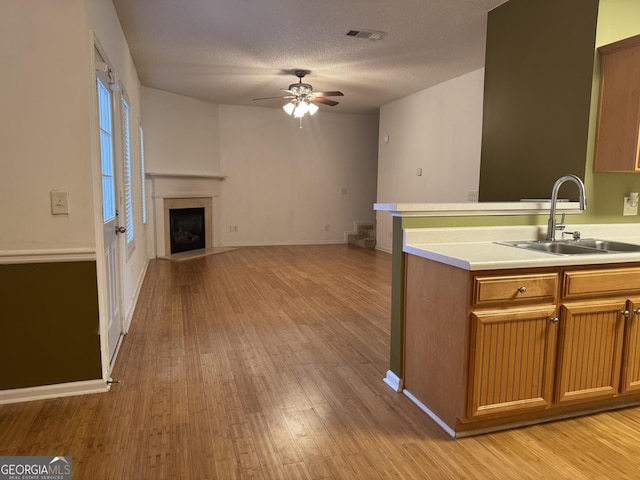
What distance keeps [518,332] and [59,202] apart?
2380 millimetres

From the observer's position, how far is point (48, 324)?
7.85 ft

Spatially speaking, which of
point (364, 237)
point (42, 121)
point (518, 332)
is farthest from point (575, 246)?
point (364, 237)

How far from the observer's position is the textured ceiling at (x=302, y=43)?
3641 millimetres

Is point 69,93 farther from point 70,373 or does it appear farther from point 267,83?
point 267,83

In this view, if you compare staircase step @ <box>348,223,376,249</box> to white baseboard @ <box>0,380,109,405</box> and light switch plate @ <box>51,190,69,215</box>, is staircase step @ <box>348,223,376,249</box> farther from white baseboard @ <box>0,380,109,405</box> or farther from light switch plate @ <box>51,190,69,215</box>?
light switch plate @ <box>51,190,69,215</box>

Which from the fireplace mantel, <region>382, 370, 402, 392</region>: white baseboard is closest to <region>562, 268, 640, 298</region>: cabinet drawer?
<region>382, 370, 402, 392</region>: white baseboard

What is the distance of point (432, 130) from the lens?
6.52 m

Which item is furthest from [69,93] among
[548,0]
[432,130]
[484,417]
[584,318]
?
[432,130]

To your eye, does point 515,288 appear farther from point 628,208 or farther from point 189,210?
point 189,210

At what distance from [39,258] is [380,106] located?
673 centimetres

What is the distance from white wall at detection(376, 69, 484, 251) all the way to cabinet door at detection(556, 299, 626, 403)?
3.67m

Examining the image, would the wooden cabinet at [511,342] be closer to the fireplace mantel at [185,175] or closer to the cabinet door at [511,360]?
the cabinet door at [511,360]

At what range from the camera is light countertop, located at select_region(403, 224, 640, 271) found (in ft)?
6.49

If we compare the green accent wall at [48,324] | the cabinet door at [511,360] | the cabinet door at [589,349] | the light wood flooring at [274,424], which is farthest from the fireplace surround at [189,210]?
the cabinet door at [589,349]
